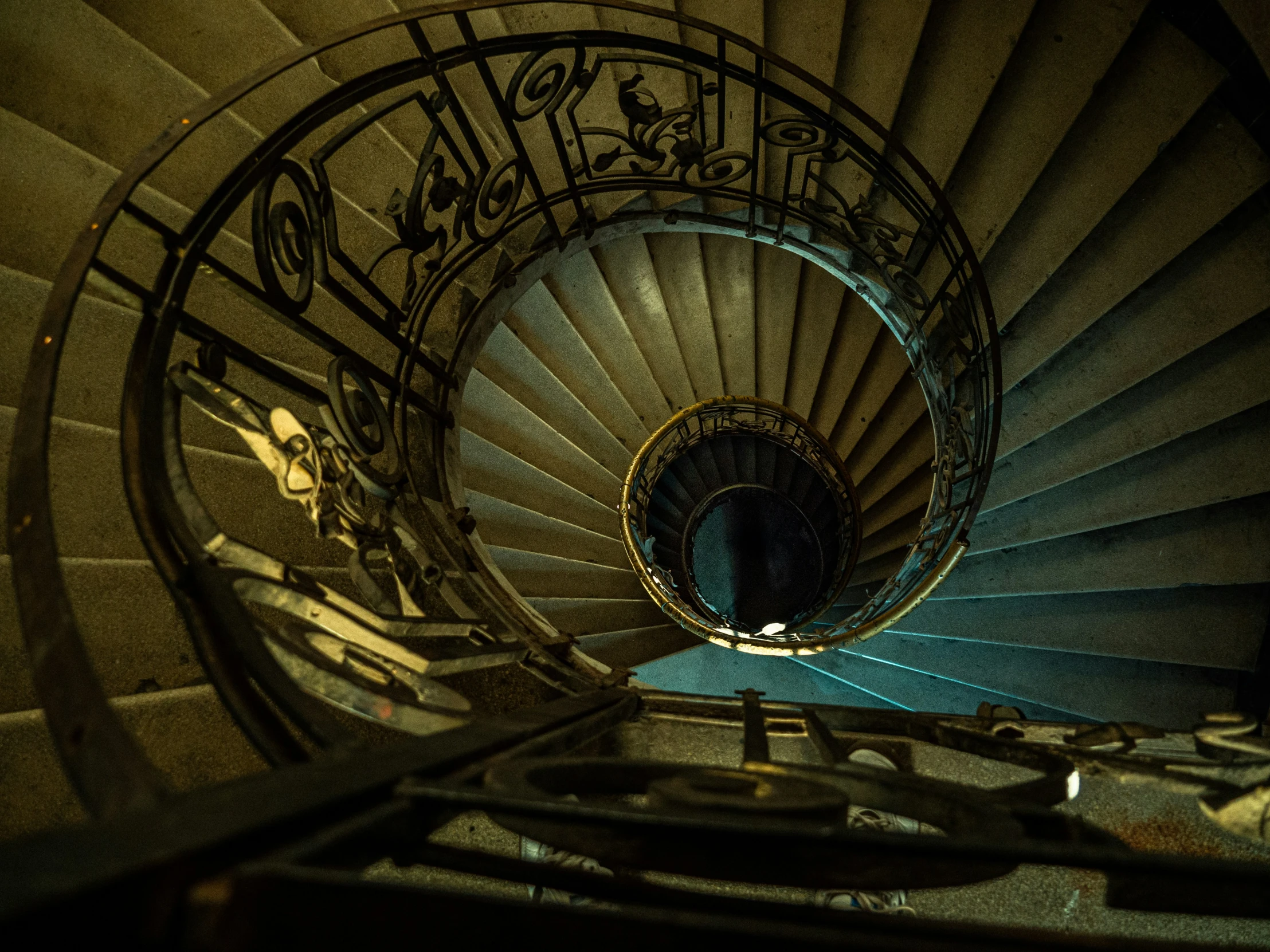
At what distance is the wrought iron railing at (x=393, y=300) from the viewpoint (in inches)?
47.2

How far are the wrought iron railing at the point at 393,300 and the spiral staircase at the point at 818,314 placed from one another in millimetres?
44

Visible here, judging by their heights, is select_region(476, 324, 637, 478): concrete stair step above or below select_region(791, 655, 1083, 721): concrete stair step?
above

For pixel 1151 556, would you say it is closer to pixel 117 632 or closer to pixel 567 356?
pixel 567 356

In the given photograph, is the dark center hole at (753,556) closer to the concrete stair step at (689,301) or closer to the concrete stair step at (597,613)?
the concrete stair step at (597,613)

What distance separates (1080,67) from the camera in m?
3.23

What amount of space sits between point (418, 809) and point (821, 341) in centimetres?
562

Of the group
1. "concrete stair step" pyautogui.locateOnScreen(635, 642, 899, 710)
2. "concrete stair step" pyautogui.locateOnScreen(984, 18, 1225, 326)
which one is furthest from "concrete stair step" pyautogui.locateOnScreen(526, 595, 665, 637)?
"concrete stair step" pyautogui.locateOnScreen(984, 18, 1225, 326)

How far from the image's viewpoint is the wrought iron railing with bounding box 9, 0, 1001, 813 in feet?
3.93

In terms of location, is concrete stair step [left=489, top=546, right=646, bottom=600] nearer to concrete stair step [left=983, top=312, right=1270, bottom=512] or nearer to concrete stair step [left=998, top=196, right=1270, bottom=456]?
concrete stair step [left=983, top=312, right=1270, bottom=512]

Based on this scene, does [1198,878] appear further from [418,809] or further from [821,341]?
[821,341]

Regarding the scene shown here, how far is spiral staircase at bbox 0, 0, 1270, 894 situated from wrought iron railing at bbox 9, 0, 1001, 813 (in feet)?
0.14

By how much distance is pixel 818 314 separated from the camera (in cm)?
576

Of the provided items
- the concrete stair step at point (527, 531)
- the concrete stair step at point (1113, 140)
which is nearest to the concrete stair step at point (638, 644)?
the concrete stair step at point (527, 531)

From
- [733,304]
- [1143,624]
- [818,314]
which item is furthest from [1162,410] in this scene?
[733,304]
